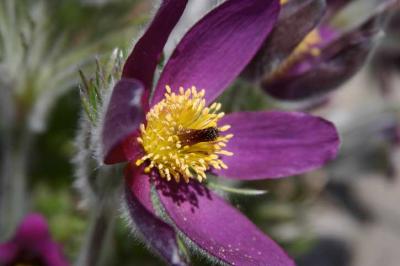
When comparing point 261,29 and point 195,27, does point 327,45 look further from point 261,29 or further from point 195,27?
point 195,27

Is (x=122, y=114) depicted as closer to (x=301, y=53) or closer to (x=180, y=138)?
(x=180, y=138)

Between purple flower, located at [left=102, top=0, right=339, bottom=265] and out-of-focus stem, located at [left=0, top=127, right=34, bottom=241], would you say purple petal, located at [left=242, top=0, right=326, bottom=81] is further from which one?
out-of-focus stem, located at [left=0, top=127, right=34, bottom=241]

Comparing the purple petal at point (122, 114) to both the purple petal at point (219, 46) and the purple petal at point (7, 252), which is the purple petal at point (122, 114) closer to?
the purple petal at point (219, 46)

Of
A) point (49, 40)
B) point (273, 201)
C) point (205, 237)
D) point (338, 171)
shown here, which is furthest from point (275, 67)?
point (338, 171)

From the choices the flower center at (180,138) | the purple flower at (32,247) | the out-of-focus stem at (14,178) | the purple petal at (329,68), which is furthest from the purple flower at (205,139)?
the out-of-focus stem at (14,178)

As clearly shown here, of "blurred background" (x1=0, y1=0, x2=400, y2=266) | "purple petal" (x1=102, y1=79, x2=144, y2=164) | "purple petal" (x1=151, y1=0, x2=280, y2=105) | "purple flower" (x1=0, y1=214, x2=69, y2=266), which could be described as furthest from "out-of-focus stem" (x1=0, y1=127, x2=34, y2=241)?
"purple petal" (x1=102, y1=79, x2=144, y2=164)

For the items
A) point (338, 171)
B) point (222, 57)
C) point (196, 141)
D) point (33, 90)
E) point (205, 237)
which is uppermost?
point (33, 90)

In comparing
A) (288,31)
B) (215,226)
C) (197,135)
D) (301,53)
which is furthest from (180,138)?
(301,53)
